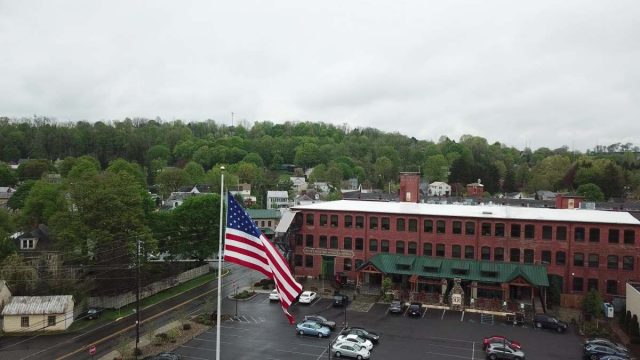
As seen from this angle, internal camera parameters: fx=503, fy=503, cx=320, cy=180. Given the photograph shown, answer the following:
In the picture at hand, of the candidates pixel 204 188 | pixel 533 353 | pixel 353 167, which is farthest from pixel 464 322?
pixel 353 167

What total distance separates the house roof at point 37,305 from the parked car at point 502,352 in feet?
116

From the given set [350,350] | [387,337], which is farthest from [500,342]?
[350,350]

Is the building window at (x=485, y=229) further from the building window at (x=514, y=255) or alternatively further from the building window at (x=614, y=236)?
the building window at (x=614, y=236)

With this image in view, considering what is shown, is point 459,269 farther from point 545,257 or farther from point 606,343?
point 606,343

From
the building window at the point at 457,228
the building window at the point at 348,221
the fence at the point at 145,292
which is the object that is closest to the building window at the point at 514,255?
the building window at the point at 457,228

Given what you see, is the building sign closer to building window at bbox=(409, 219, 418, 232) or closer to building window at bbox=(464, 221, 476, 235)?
building window at bbox=(409, 219, 418, 232)

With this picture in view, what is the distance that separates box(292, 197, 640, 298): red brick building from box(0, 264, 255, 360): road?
15550 mm

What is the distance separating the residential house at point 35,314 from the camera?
1686 inches

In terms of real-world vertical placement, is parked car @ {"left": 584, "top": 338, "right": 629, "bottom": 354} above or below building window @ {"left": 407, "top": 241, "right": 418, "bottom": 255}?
below

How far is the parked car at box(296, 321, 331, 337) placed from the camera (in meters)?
41.3

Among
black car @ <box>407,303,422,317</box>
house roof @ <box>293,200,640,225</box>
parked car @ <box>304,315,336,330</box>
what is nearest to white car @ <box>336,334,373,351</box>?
parked car @ <box>304,315,336,330</box>

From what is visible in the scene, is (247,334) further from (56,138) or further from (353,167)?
(56,138)

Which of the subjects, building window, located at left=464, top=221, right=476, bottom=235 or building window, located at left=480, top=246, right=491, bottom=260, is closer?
building window, located at left=480, top=246, right=491, bottom=260

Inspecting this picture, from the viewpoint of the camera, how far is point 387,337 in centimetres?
4147
